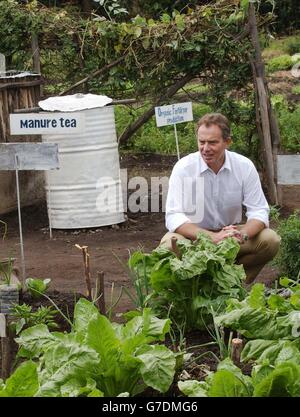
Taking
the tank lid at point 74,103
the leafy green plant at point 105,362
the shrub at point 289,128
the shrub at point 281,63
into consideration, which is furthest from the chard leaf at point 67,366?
the shrub at point 281,63

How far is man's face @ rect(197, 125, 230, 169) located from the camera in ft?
20.2

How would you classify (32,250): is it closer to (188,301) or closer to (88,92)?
(88,92)

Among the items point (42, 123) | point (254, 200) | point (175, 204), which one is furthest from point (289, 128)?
point (175, 204)

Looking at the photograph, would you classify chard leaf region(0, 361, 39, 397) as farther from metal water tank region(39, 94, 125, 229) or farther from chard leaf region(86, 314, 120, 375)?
metal water tank region(39, 94, 125, 229)

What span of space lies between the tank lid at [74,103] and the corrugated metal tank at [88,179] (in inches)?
3.6

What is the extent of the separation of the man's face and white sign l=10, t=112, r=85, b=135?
6.33ft

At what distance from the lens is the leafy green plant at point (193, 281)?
16.0 feet

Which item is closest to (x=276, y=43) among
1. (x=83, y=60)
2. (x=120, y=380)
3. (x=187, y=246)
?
(x=83, y=60)

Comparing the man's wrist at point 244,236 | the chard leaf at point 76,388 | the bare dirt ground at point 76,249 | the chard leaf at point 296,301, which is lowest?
the bare dirt ground at point 76,249

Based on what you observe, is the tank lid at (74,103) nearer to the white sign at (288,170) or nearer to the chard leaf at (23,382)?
the white sign at (288,170)

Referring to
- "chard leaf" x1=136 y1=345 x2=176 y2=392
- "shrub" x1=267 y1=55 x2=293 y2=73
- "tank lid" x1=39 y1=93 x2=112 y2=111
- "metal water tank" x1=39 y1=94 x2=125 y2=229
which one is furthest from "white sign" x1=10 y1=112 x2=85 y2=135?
"shrub" x1=267 y1=55 x2=293 y2=73

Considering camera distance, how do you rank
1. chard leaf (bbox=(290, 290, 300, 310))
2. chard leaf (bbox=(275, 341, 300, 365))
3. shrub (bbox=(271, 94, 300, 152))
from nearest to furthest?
1. chard leaf (bbox=(275, 341, 300, 365))
2. chard leaf (bbox=(290, 290, 300, 310))
3. shrub (bbox=(271, 94, 300, 152))

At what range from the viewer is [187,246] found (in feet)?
17.1
